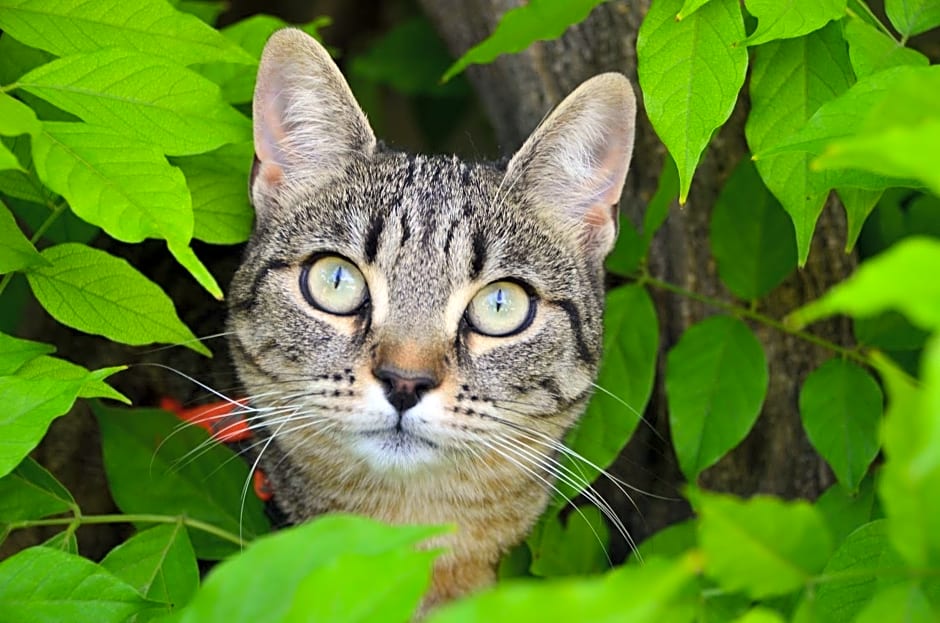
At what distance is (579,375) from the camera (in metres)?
2.57

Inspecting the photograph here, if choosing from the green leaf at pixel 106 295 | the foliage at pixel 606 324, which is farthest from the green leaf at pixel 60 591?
the green leaf at pixel 106 295

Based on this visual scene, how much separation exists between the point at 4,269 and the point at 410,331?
2.57ft

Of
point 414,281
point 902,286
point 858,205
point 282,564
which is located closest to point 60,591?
point 282,564

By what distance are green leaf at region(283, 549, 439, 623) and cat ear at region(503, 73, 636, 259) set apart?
1.53 meters

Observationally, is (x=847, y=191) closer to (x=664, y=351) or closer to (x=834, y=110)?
(x=834, y=110)

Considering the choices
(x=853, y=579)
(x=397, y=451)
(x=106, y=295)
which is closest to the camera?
(x=853, y=579)

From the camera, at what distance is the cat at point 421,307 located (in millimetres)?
2279

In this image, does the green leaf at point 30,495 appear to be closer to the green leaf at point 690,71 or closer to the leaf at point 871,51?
the green leaf at point 690,71

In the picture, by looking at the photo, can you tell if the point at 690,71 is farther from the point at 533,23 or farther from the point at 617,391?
the point at 617,391

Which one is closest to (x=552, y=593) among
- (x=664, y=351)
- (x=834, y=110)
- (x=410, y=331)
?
(x=834, y=110)

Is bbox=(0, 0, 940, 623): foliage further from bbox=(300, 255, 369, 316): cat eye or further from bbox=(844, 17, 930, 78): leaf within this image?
bbox=(300, 255, 369, 316): cat eye

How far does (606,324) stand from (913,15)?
1.01 m

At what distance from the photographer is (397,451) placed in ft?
7.52

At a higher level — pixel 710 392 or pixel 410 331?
pixel 410 331
